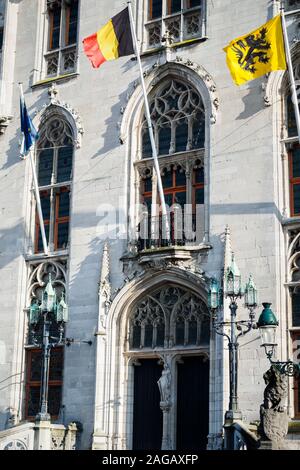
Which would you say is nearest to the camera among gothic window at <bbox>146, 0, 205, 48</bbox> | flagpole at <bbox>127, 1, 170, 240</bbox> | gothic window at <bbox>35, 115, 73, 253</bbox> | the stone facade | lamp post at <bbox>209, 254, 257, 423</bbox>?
lamp post at <bbox>209, 254, 257, 423</bbox>

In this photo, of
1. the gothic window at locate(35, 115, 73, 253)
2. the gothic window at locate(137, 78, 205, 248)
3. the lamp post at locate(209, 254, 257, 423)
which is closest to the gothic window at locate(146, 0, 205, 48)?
the gothic window at locate(137, 78, 205, 248)

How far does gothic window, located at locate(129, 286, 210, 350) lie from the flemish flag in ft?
20.7

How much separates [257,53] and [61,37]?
902cm

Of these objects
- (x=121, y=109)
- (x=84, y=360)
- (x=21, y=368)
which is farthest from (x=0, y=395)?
(x=121, y=109)

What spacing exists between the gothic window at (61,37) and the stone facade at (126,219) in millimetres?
409

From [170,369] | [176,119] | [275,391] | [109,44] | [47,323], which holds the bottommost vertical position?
[275,391]

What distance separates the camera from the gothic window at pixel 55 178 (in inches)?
1050

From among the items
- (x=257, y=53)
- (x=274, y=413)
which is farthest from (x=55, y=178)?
(x=274, y=413)

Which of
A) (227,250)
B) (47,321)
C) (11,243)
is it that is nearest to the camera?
(227,250)

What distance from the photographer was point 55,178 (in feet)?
89.1

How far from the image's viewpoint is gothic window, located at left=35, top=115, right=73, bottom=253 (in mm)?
26672

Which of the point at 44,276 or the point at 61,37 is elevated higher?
the point at 61,37

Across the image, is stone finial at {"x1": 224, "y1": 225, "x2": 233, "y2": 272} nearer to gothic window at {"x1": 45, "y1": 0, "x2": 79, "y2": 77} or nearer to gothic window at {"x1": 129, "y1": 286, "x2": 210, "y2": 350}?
gothic window at {"x1": 129, "y1": 286, "x2": 210, "y2": 350}

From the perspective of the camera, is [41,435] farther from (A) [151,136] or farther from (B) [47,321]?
(A) [151,136]
